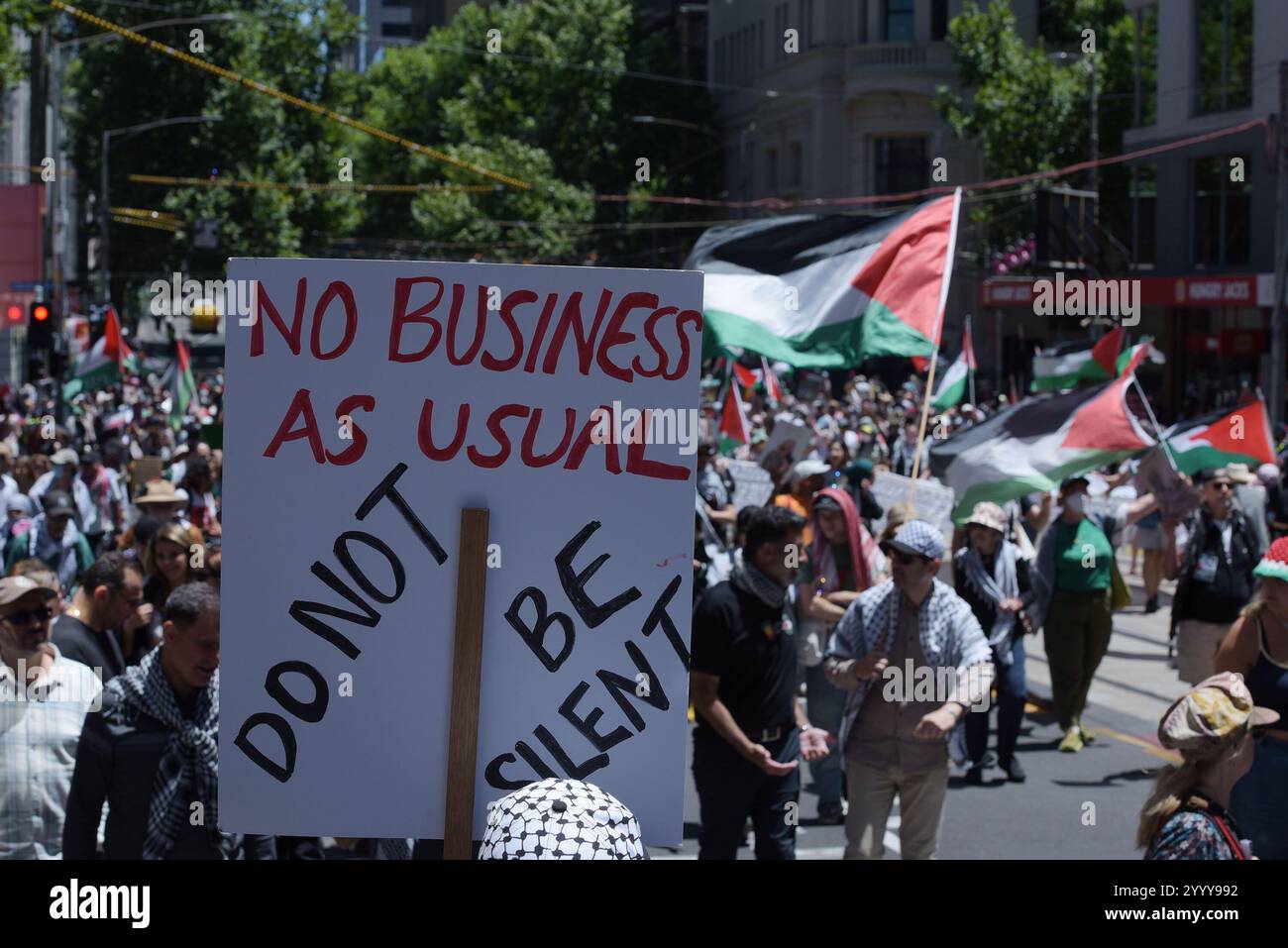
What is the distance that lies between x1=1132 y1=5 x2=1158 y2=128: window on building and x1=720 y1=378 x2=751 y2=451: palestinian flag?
2273 cm

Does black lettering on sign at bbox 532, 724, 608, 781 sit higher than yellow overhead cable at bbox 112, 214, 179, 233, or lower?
lower

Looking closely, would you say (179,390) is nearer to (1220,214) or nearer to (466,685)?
(466,685)

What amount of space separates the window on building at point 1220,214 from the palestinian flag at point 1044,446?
2793 centimetres

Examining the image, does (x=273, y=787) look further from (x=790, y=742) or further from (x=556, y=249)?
(x=556, y=249)

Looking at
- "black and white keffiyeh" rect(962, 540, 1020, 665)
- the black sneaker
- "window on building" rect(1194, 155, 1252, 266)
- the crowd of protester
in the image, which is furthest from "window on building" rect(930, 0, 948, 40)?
the black sneaker

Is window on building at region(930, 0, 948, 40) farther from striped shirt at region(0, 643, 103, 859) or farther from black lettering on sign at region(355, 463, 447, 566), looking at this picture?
black lettering on sign at region(355, 463, 447, 566)

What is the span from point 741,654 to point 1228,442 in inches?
244

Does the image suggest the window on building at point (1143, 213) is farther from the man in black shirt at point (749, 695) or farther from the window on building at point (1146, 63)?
the man in black shirt at point (749, 695)

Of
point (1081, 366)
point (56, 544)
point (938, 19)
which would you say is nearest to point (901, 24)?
point (938, 19)

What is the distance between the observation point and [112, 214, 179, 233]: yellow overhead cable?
58.4 m

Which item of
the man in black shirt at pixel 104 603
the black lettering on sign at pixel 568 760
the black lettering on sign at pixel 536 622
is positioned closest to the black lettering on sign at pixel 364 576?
the black lettering on sign at pixel 536 622

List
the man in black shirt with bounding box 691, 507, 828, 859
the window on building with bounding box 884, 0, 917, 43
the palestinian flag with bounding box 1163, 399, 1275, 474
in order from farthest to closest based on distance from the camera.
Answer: the window on building with bounding box 884, 0, 917, 43
the palestinian flag with bounding box 1163, 399, 1275, 474
the man in black shirt with bounding box 691, 507, 828, 859

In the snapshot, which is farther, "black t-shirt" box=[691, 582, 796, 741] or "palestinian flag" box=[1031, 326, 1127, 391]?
"palestinian flag" box=[1031, 326, 1127, 391]

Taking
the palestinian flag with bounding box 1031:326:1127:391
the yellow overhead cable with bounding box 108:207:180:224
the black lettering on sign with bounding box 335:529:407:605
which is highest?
the yellow overhead cable with bounding box 108:207:180:224
